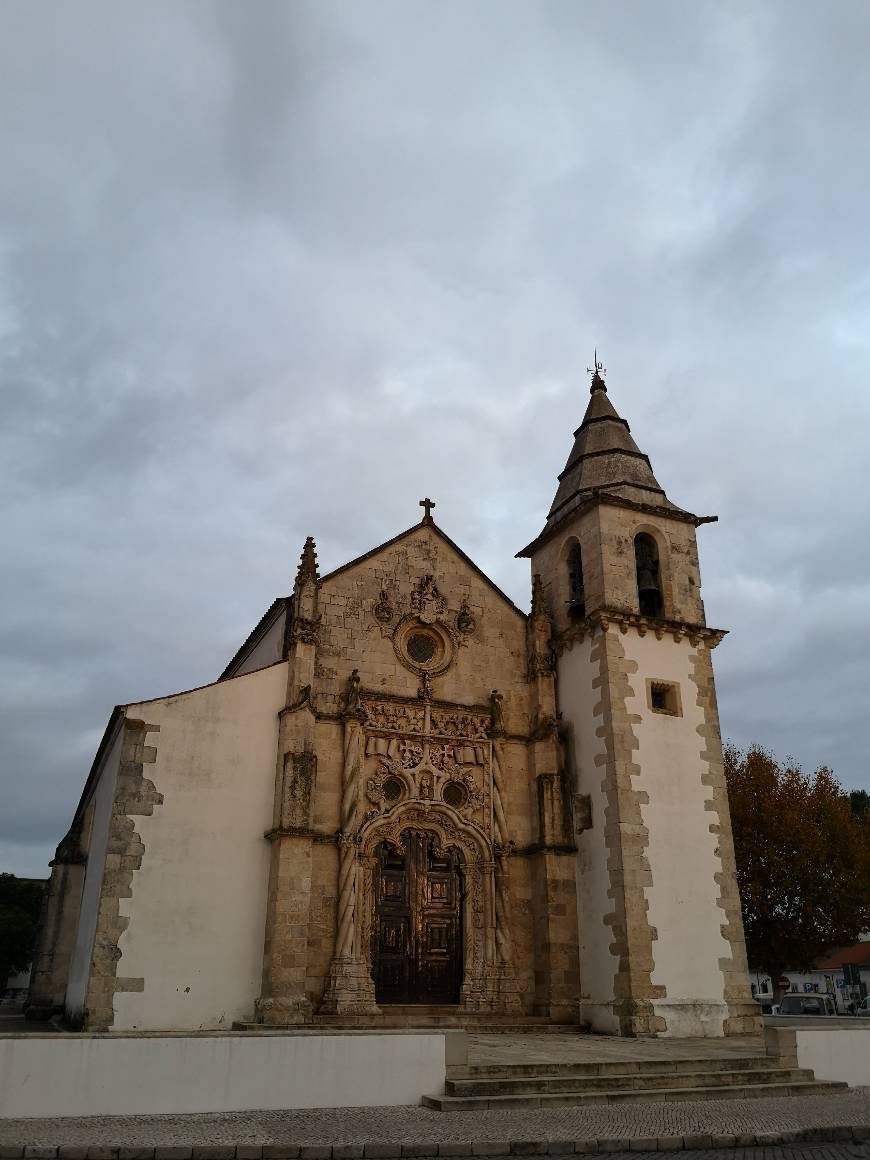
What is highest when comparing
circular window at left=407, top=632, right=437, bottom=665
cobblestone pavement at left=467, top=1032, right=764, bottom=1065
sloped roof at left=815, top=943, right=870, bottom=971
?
circular window at left=407, top=632, right=437, bottom=665

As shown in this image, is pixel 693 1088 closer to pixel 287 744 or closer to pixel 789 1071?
pixel 789 1071

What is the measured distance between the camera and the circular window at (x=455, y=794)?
18.6 meters

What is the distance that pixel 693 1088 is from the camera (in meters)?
11.6

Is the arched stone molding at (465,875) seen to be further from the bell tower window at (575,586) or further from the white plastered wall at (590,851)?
the bell tower window at (575,586)

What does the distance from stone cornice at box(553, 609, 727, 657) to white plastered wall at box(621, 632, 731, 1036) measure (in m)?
0.17

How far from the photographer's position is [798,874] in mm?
27922

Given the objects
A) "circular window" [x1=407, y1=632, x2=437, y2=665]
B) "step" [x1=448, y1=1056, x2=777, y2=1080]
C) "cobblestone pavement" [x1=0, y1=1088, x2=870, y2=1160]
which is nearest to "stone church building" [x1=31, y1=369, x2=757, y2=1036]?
"circular window" [x1=407, y1=632, x2=437, y2=665]

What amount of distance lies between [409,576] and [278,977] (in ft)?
27.6

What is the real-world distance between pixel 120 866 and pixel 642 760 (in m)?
9.89

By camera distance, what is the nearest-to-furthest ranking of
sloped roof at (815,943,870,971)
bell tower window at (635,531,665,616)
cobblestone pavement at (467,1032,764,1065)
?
1. cobblestone pavement at (467,1032,764,1065)
2. bell tower window at (635,531,665,616)
3. sloped roof at (815,943,870,971)

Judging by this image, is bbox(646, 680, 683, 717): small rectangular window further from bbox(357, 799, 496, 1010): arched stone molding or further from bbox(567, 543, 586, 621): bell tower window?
bbox(357, 799, 496, 1010): arched stone molding

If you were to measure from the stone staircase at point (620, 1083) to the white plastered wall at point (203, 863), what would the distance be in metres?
6.10

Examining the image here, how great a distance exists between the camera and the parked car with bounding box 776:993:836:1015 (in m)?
29.8

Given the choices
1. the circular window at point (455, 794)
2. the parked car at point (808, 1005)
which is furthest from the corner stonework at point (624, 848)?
the parked car at point (808, 1005)
